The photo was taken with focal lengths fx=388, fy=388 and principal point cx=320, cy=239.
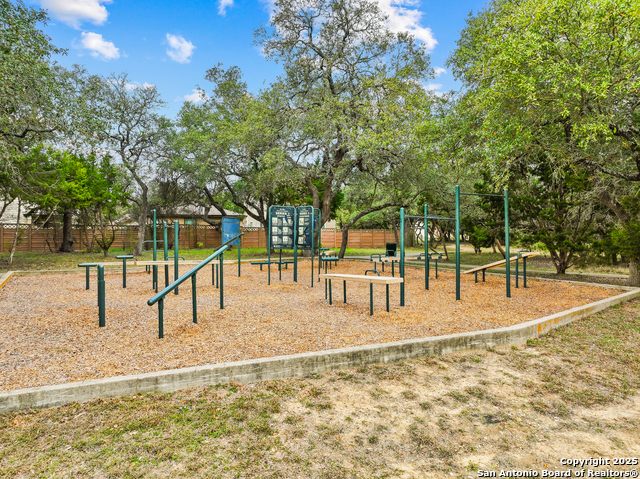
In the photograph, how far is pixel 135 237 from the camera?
24.6m

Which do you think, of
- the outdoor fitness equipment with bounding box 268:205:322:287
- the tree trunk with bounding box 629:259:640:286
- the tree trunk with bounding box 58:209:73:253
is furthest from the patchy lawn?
the tree trunk with bounding box 58:209:73:253

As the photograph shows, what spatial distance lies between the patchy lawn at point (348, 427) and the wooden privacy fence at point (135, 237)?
15.5 metres

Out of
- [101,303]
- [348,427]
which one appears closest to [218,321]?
[101,303]

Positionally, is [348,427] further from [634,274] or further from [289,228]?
[634,274]

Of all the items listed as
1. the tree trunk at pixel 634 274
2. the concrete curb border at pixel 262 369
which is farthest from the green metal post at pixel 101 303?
the tree trunk at pixel 634 274

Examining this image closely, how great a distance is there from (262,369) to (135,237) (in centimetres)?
2400

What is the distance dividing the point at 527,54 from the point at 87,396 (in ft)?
26.4

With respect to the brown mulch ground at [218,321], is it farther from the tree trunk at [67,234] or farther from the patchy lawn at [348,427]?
the tree trunk at [67,234]

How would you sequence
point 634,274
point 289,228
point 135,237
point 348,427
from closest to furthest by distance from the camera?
point 348,427
point 634,274
point 289,228
point 135,237

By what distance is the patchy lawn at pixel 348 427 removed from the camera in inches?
87.4

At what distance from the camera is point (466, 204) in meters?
16.3

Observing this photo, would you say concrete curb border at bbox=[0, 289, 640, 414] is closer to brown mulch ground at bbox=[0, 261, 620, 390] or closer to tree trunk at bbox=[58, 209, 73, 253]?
brown mulch ground at bbox=[0, 261, 620, 390]

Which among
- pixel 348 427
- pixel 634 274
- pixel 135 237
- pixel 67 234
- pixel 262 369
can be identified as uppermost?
pixel 67 234

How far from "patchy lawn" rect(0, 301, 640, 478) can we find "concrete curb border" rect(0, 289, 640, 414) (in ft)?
0.32
